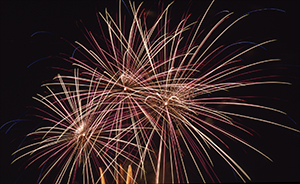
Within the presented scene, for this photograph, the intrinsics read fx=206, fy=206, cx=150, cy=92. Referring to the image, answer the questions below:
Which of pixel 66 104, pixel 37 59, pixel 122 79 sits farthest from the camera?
pixel 37 59

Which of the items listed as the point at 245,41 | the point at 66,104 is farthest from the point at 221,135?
the point at 66,104

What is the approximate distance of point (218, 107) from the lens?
165cm

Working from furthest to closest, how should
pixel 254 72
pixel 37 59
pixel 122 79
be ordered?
1. pixel 37 59
2. pixel 254 72
3. pixel 122 79

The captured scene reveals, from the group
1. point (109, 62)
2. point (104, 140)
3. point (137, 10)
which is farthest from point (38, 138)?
point (137, 10)

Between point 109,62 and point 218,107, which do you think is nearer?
point 109,62

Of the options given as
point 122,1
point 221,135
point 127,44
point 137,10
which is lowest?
point 221,135

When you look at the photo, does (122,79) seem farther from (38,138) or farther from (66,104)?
(38,138)

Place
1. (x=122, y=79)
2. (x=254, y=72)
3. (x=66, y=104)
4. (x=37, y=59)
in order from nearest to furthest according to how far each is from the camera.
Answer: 1. (x=122, y=79)
2. (x=254, y=72)
3. (x=66, y=104)
4. (x=37, y=59)

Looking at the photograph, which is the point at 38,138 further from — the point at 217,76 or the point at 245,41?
the point at 245,41

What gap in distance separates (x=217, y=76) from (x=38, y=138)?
147cm

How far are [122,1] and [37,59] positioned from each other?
912mm

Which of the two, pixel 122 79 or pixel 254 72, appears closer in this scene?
pixel 122 79

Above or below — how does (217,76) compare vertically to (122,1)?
below

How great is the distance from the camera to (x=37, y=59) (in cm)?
181
